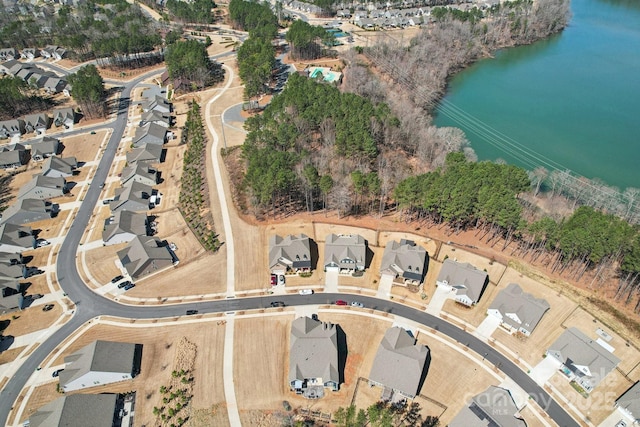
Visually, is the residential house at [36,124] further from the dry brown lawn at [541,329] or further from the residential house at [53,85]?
the dry brown lawn at [541,329]

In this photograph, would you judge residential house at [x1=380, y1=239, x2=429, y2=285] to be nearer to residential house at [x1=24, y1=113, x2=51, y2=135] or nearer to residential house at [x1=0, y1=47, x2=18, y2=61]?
residential house at [x1=24, y1=113, x2=51, y2=135]

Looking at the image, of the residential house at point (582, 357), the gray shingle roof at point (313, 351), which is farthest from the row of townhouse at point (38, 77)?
the residential house at point (582, 357)

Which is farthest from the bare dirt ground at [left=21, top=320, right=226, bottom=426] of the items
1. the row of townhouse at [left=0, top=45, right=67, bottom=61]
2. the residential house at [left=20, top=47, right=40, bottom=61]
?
the residential house at [left=20, top=47, right=40, bottom=61]

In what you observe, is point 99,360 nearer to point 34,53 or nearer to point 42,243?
point 42,243

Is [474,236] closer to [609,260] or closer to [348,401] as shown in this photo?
[609,260]

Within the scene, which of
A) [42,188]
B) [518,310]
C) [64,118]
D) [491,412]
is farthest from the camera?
[64,118]

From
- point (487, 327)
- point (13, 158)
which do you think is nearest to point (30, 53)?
point (13, 158)

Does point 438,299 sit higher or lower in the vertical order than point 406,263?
lower
